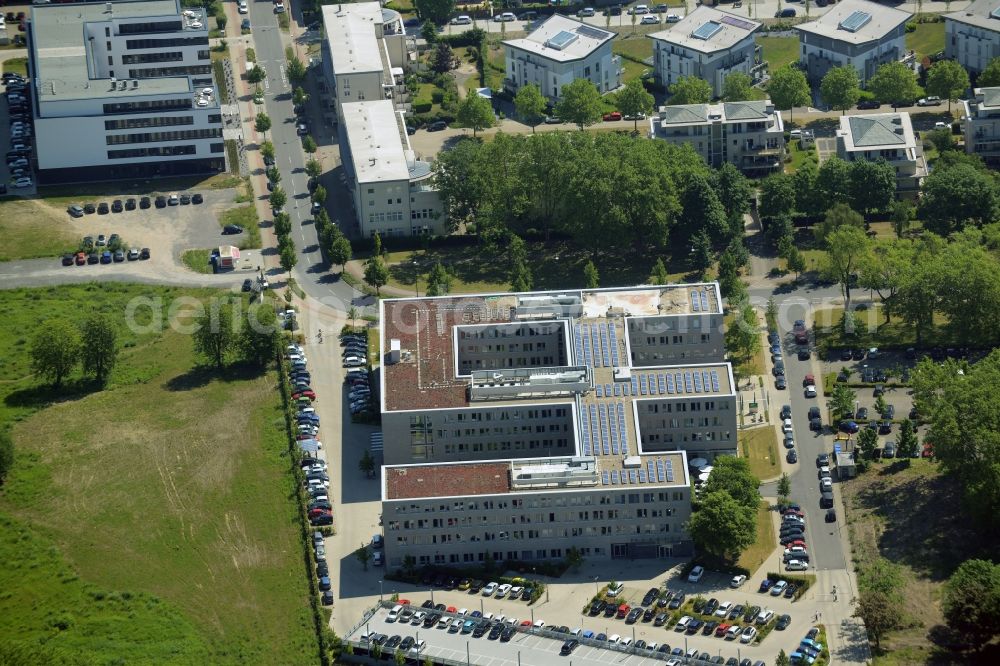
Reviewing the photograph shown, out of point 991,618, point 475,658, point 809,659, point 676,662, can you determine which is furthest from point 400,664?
point 991,618

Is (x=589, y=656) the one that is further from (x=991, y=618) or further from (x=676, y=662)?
(x=991, y=618)

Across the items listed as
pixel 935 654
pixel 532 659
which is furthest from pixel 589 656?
pixel 935 654

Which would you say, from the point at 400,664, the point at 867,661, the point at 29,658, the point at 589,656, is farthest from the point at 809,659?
the point at 29,658

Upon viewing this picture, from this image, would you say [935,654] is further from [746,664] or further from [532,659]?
[532,659]

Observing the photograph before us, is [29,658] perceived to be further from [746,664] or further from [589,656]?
[746,664]
